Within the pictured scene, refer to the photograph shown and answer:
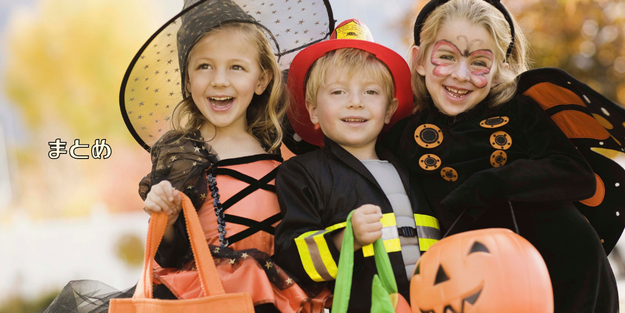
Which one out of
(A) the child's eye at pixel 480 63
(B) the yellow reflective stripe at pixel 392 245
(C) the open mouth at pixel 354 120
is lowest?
Result: (B) the yellow reflective stripe at pixel 392 245

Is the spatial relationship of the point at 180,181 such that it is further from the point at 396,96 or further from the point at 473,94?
the point at 473,94

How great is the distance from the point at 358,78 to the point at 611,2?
6246mm

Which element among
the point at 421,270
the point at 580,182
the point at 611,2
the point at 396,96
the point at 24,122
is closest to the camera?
the point at 421,270

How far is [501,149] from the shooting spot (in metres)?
2.07

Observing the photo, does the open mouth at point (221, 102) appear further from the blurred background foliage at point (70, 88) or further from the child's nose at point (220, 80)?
the blurred background foliage at point (70, 88)

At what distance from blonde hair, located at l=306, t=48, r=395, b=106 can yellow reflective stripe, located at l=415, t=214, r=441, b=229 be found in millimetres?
584

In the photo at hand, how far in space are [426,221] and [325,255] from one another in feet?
1.65

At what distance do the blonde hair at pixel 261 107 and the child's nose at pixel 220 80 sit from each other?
0.16 meters

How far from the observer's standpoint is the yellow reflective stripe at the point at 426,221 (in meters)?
2.07

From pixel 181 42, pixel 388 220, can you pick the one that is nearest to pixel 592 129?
pixel 388 220

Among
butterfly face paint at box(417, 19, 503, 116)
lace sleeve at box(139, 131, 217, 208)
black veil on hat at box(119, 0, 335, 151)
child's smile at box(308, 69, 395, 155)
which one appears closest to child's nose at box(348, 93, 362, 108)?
child's smile at box(308, 69, 395, 155)

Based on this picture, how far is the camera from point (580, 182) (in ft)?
6.23

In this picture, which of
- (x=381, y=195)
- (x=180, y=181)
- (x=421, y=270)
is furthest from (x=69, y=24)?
(x=421, y=270)

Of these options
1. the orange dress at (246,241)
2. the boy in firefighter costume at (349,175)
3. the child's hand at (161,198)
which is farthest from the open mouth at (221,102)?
the child's hand at (161,198)
